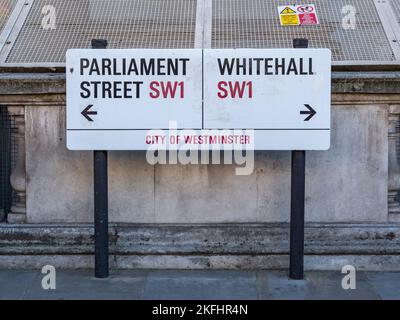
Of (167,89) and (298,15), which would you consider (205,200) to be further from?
(298,15)

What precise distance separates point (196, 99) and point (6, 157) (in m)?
2.35

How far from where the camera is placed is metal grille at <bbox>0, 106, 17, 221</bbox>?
24.6 ft

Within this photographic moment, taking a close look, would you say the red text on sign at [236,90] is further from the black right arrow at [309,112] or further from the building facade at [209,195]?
the building facade at [209,195]

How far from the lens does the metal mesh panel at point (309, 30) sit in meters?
7.57

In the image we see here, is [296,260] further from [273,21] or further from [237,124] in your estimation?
[273,21]

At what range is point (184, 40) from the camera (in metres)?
7.68

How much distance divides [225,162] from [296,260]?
1.23 meters

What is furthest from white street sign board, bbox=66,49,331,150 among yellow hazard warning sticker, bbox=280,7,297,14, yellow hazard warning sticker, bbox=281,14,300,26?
yellow hazard warning sticker, bbox=280,7,297,14

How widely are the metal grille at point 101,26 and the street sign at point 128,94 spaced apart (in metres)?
1.10

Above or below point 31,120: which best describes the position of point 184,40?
above

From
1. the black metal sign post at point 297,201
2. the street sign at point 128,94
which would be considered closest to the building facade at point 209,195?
the black metal sign post at point 297,201

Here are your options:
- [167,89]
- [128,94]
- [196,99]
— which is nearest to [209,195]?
[196,99]
